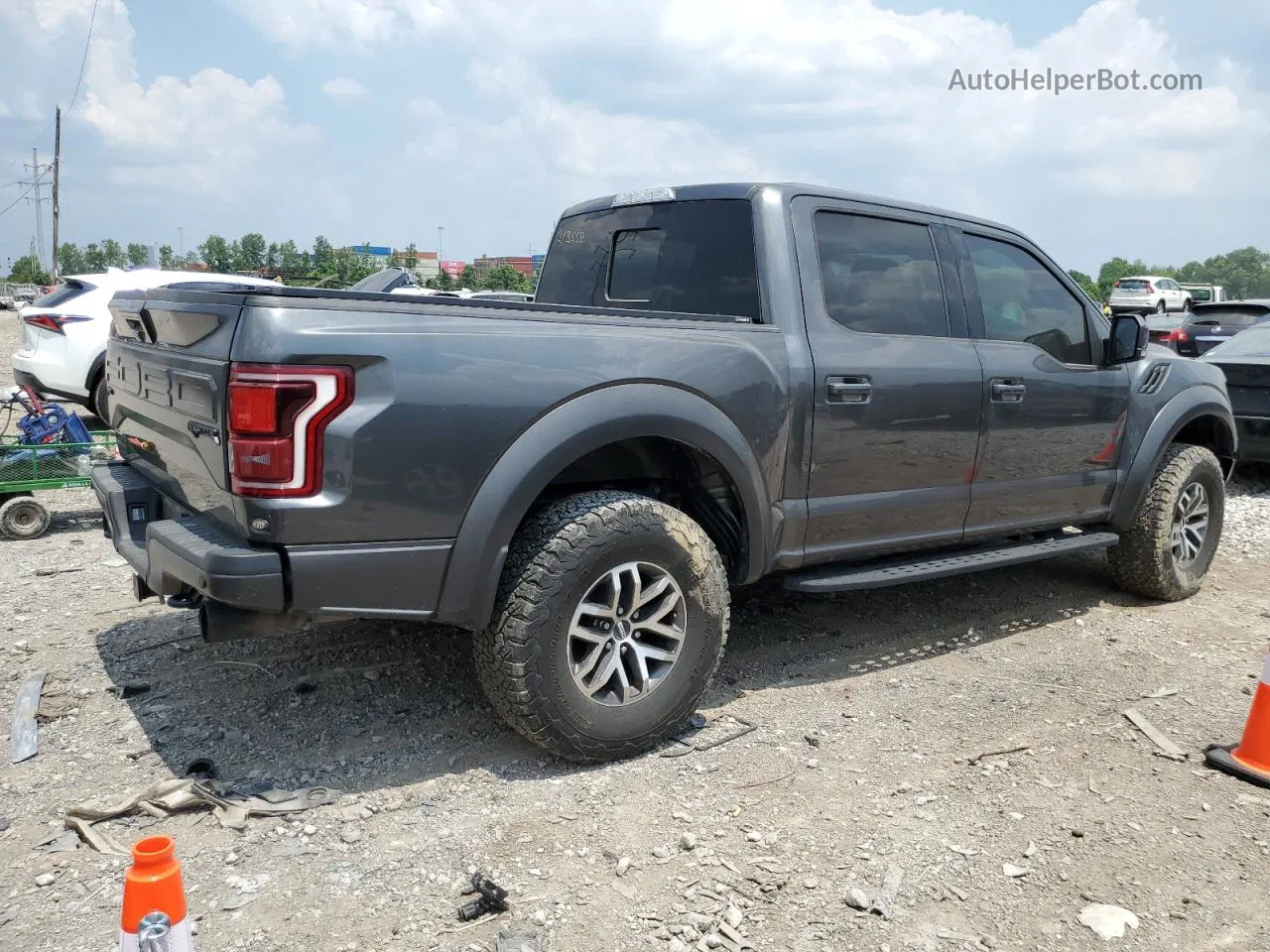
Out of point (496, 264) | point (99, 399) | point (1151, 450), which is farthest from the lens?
point (496, 264)

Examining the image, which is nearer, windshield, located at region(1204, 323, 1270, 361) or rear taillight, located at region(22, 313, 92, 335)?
windshield, located at region(1204, 323, 1270, 361)

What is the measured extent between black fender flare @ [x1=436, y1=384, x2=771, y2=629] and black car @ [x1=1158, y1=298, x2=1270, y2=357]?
12.2 m

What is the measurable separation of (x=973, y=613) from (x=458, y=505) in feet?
10.9

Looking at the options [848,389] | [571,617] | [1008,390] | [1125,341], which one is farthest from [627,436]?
[1125,341]

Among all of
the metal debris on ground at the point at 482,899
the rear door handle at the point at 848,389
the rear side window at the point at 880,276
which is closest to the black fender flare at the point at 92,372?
the rear side window at the point at 880,276

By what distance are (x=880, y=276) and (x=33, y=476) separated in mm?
5317

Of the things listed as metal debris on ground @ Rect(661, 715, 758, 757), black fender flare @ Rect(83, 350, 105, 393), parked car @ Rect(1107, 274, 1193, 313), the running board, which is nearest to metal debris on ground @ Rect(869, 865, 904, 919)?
metal debris on ground @ Rect(661, 715, 758, 757)

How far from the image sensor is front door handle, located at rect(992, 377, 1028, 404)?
14.6 feet

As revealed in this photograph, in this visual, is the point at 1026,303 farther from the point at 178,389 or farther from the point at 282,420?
the point at 178,389

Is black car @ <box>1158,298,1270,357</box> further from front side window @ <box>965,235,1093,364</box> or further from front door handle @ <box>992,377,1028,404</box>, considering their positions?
front door handle @ <box>992,377,1028,404</box>

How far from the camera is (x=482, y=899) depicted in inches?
103


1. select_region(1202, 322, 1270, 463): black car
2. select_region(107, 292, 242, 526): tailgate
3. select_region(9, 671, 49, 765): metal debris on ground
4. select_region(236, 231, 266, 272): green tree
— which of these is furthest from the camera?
select_region(236, 231, 266, 272): green tree

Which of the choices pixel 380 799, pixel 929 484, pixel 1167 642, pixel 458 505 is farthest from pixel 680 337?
pixel 1167 642

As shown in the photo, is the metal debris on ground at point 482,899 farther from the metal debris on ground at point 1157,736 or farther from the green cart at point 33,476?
the green cart at point 33,476
